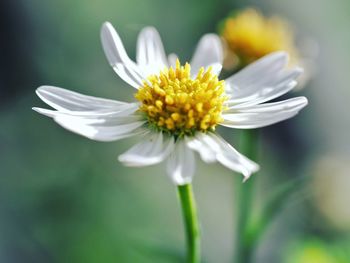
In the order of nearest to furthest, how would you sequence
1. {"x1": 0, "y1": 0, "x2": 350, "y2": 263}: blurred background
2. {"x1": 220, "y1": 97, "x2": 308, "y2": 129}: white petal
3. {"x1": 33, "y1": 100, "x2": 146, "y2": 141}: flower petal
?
{"x1": 33, "y1": 100, "x2": 146, "y2": 141}: flower petal < {"x1": 220, "y1": 97, "x2": 308, "y2": 129}: white petal < {"x1": 0, "y1": 0, "x2": 350, "y2": 263}: blurred background

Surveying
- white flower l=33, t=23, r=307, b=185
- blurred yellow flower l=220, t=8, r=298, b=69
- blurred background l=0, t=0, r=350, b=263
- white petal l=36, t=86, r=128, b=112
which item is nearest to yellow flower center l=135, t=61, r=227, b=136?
white flower l=33, t=23, r=307, b=185

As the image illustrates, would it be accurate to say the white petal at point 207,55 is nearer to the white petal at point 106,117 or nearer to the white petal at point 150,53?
the white petal at point 150,53

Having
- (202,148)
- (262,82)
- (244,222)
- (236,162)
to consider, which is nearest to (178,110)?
(202,148)

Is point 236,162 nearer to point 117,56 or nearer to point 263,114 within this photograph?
point 263,114

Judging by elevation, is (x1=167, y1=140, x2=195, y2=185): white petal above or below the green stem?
above

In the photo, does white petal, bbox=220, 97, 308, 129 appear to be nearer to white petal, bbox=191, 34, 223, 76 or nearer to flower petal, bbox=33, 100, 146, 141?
flower petal, bbox=33, 100, 146, 141

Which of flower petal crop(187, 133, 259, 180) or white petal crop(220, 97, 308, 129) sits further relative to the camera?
white petal crop(220, 97, 308, 129)

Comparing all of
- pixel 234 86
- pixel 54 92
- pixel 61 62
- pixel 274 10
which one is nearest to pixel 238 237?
pixel 234 86

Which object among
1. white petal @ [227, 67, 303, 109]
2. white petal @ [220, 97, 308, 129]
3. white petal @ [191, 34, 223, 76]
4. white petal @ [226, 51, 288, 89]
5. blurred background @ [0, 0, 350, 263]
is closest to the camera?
white petal @ [220, 97, 308, 129]

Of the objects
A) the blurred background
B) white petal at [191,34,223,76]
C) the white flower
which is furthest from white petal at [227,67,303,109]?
the blurred background
